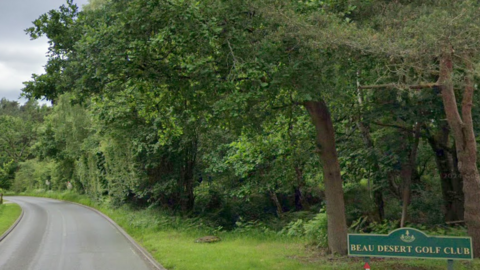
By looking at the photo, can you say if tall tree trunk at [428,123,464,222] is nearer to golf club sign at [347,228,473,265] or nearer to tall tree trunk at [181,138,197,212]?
golf club sign at [347,228,473,265]

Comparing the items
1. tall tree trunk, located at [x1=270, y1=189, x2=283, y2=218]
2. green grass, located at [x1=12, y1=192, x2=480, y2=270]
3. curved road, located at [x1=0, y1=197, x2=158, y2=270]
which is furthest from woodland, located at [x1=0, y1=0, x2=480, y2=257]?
tall tree trunk, located at [x1=270, y1=189, x2=283, y2=218]

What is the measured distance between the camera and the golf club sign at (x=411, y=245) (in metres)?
8.00

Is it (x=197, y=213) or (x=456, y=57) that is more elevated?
(x=456, y=57)

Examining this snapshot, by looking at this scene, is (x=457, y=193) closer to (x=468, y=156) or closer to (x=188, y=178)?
(x=468, y=156)

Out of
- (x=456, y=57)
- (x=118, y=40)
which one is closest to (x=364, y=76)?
(x=456, y=57)

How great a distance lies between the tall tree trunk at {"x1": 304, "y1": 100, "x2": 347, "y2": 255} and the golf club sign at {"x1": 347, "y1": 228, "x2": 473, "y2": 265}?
10.5 feet

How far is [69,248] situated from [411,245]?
511 inches

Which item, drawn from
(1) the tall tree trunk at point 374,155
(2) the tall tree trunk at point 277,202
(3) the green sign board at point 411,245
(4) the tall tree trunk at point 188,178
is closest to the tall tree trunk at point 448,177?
(1) the tall tree trunk at point 374,155

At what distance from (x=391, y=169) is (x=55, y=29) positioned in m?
10.7

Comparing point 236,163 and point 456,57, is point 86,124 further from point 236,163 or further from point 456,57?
point 456,57

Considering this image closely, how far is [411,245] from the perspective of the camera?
8.31 m

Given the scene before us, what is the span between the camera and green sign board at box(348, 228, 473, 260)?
800 centimetres

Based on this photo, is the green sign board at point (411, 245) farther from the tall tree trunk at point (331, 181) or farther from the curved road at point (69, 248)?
the curved road at point (69, 248)

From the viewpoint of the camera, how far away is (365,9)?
11641 mm
